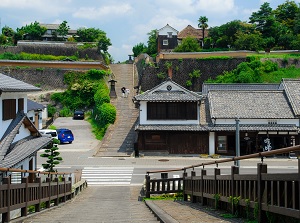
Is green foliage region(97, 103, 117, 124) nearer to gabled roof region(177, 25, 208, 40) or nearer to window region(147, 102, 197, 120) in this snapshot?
window region(147, 102, 197, 120)

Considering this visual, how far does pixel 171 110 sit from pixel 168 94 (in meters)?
1.35

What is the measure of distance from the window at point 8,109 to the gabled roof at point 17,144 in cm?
38

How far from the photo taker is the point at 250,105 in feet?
111

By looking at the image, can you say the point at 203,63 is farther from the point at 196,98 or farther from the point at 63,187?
the point at 63,187

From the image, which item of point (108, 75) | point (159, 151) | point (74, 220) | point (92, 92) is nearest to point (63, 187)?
point (74, 220)

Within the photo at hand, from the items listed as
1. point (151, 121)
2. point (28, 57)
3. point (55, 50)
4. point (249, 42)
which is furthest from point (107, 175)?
point (55, 50)

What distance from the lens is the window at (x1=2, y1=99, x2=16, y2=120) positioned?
54.0 feet

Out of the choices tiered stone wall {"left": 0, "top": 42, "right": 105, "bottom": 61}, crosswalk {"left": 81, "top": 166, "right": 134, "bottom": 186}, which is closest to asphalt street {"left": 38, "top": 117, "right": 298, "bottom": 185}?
crosswalk {"left": 81, "top": 166, "right": 134, "bottom": 186}

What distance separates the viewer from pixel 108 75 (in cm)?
5294

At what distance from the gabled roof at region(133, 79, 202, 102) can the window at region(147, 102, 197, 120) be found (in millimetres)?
481

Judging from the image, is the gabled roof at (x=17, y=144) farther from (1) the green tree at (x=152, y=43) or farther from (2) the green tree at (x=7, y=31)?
(2) the green tree at (x=7, y=31)

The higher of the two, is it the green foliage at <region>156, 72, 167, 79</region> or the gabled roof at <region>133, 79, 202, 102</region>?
the green foliage at <region>156, 72, 167, 79</region>

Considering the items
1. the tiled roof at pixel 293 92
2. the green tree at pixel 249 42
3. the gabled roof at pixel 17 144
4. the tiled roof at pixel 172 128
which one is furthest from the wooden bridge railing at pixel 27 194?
the green tree at pixel 249 42

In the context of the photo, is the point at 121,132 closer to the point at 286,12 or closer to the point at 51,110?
the point at 51,110
